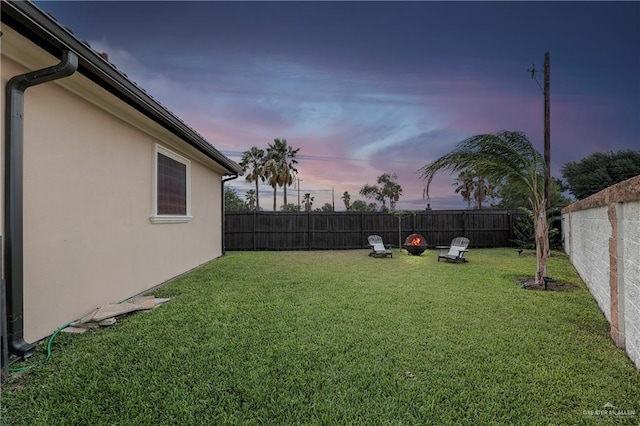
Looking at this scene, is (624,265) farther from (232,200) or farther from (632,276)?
(232,200)

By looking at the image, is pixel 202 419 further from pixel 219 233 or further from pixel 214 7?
pixel 219 233

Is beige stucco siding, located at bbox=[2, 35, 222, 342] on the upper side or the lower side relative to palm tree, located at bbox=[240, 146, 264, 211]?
lower

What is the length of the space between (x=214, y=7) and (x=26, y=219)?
663cm

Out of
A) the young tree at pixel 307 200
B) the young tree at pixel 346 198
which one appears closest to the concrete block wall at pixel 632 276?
the young tree at pixel 307 200

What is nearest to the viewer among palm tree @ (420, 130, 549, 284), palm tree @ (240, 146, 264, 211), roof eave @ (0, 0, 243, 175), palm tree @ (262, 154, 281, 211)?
roof eave @ (0, 0, 243, 175)

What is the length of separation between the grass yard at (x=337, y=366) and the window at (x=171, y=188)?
82.7 inches

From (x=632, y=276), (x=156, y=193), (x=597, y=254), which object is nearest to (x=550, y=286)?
(x=597, y=254)

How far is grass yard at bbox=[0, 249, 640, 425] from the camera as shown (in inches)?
79.4

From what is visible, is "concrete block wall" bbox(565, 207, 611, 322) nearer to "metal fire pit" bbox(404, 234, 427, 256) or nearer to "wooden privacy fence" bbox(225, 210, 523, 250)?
"metal fire pit" bbox(404, 234, 427, 256)

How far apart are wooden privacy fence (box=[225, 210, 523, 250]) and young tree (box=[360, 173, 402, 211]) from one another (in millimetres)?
29746

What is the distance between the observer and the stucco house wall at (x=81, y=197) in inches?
121

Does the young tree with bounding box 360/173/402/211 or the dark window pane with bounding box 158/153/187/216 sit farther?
the young tree with bounding box 360/173/402/211

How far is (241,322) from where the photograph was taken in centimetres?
379

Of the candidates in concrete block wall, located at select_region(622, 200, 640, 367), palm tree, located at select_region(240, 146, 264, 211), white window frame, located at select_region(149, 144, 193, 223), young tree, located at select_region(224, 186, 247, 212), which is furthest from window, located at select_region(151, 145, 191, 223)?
young tree, located at select_region(224, 186, 247, 212)
